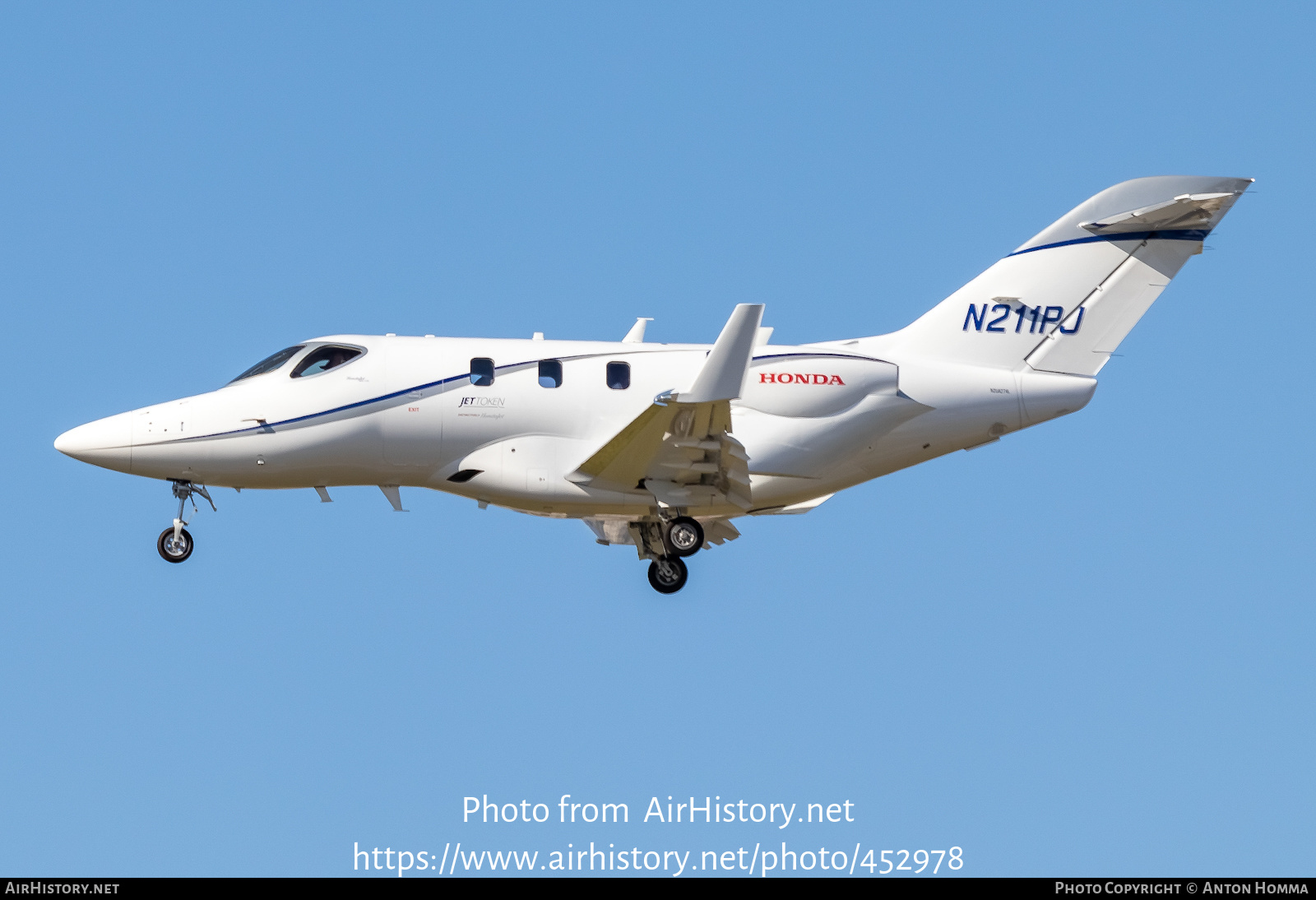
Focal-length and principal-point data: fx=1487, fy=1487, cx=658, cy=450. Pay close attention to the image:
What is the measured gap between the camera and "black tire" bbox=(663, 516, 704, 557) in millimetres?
21375

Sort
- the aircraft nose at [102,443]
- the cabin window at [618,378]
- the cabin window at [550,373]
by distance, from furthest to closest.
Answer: the cabin window at [618,378], the cabin window at [550,373], the aircraft nose at [102,443]

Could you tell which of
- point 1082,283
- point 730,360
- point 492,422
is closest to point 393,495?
point 492,422

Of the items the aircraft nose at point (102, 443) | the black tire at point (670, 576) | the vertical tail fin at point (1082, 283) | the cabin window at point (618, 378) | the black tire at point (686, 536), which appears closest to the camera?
the aircraft nose at point (102, 443)

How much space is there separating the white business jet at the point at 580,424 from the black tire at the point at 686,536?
1.0 inches

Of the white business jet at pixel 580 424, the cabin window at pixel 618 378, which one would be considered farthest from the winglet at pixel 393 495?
the cabin window at pixel 618 378

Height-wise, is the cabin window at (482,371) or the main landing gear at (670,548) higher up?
the cabin window at (482,371)

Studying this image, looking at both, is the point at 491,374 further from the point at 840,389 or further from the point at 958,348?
the point at 958,348

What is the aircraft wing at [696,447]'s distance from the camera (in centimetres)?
1842

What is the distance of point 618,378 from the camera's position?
21.2 meters

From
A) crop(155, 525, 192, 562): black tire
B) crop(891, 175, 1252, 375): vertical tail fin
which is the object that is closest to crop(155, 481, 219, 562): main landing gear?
crop(155, 525, 192, 562): black tire

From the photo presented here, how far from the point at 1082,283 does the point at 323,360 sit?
452 inches

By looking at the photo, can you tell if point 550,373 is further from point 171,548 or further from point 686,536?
point 171,548

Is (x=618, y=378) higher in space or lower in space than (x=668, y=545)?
higher

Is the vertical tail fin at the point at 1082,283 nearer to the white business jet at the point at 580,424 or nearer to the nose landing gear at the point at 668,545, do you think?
the white business jet at the point at 580,424
